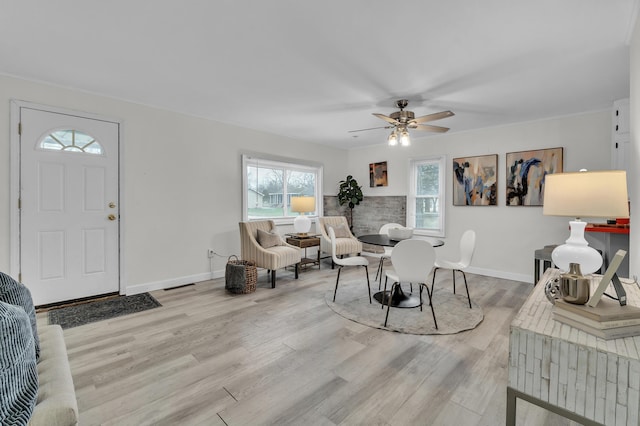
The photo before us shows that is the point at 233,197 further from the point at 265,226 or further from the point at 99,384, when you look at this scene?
the point at 99,384

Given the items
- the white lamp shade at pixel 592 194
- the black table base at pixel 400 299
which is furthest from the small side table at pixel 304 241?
the white lamp shade at pixel 592 194

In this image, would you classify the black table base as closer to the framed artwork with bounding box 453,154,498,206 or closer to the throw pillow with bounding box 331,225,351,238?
the throw pillow with bounding box 331,225,351,238

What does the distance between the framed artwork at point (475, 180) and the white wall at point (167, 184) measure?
11.4 ft

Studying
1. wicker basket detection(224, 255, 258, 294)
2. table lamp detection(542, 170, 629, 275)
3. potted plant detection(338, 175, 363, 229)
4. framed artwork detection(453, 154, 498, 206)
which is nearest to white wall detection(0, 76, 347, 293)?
wicker basket detection(224, 255, 258, 294)

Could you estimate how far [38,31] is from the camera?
2.18m

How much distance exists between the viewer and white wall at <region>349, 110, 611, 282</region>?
3.95 metres

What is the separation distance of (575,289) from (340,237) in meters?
4.38

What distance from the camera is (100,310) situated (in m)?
3.18

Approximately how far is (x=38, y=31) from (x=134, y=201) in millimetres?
1969

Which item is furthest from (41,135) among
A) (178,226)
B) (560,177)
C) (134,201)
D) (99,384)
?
(560,177)

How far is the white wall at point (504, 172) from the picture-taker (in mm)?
3945

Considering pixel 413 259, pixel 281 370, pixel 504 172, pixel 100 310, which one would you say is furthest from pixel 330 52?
pixel 504 172

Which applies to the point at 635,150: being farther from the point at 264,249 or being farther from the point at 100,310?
the point at 100,310

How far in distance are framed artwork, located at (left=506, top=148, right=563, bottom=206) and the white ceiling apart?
0.66 m
